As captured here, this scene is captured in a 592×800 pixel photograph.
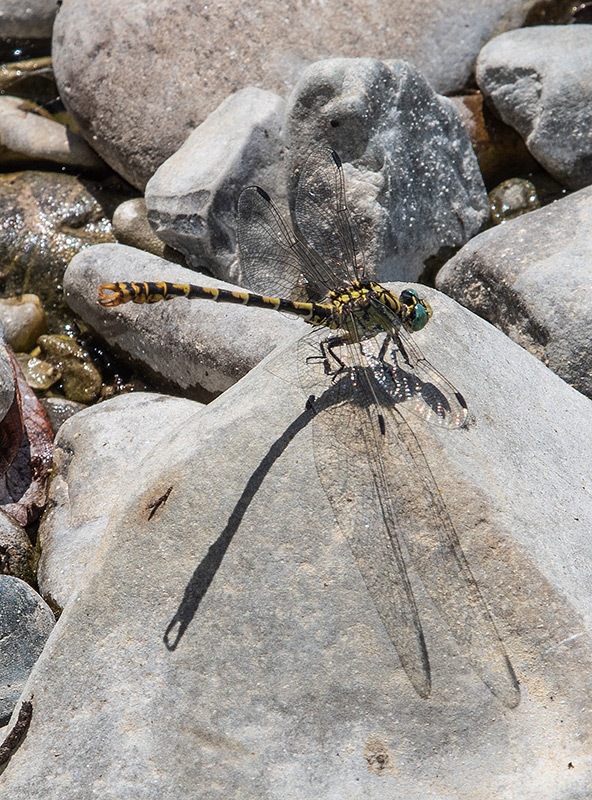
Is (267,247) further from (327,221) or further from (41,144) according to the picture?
(41,144)

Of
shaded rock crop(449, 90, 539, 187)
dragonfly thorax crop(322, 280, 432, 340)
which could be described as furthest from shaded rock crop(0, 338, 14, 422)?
shaded rock crop(449, 90, 539, 187)

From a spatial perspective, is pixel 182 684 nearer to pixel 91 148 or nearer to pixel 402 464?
pixel 402 464

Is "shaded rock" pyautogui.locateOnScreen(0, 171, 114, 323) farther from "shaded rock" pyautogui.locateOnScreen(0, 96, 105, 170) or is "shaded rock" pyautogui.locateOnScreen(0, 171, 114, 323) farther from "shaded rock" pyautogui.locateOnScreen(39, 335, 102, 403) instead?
"shaded rock" pyautogui.locateOnScreen(39, 335, 102, 403)

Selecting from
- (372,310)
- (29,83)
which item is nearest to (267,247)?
(372,310)

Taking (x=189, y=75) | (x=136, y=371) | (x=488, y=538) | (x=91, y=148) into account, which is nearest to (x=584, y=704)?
(x=488, y=538)

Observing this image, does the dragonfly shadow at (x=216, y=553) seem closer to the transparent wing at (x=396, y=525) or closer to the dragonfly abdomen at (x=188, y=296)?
the transparent wing at (x=396, y=525)
